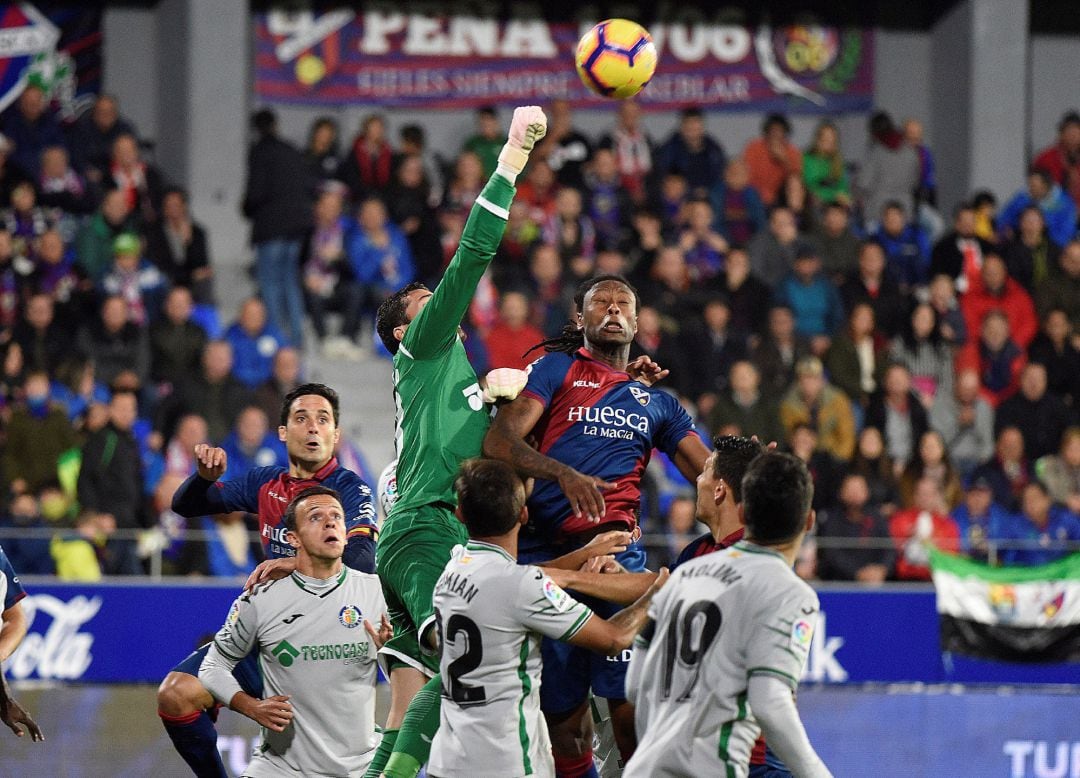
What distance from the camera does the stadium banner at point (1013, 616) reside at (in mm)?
13383

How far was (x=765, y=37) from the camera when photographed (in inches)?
812

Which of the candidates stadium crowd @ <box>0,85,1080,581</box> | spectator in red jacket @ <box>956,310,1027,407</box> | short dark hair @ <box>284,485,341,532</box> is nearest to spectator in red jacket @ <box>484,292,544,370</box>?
stadium crowd @ <box>0,85,1080,581</box>

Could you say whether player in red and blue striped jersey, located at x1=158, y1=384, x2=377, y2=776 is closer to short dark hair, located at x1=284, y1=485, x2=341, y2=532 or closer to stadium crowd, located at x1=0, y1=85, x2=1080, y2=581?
short dark hair, located at x1=284, y1=485, x2=341, y2=532

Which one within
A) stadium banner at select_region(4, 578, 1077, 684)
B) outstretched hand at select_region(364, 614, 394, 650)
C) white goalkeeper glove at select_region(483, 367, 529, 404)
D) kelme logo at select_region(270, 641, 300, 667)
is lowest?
stadium banner at select_region(4, 578, 1077, 684)

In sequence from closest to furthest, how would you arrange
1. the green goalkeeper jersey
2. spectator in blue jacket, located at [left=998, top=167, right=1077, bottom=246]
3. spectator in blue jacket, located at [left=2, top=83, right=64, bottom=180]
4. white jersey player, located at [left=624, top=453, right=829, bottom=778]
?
1. white jersey player, located at [left=624, top=453, right=829, bottom=778]
2. the green goalkeeper jersey
3. spectator in blue jacket, located at [left=2, top=83, right=64, bottom=180]
4. spectator in blue jacket, located at [left=998, top=167, right=1077, bottom=246]

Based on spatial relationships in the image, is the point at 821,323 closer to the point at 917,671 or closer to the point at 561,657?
the point at 917,671

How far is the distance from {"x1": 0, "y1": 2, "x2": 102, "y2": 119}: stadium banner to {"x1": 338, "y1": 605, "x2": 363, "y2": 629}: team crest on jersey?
12992 mm

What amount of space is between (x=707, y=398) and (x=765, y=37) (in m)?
7.03

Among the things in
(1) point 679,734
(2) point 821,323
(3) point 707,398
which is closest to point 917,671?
(3) point 707,398

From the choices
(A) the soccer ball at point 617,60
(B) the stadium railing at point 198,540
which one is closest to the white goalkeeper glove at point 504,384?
(A) the soccer ball at point 617,60

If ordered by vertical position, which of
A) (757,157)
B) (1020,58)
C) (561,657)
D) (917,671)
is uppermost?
(1020,58)

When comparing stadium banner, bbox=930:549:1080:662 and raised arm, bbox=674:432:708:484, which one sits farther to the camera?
stadium banner, bbox=930:549:1080:662

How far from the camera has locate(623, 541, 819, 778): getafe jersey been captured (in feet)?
17.7

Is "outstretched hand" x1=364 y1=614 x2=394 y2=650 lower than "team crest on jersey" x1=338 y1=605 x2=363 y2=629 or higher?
lower
